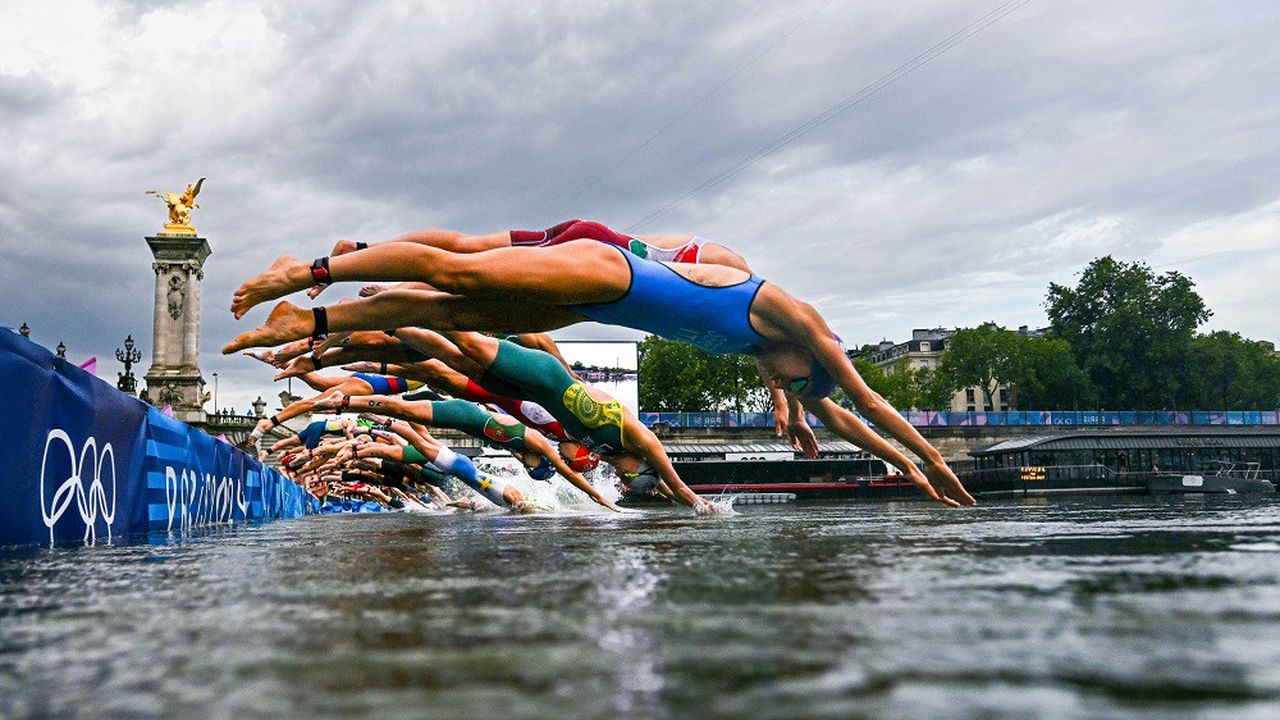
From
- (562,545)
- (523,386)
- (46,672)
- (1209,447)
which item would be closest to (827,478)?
(1209,447)

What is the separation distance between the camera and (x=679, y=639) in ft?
5.04

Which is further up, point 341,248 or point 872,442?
point 341,248

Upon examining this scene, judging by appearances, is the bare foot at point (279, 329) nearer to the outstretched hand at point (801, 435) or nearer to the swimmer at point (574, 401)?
the swimmer at point (574, 401)

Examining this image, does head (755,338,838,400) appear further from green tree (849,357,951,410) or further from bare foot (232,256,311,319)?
green tree (849,357,951,410)

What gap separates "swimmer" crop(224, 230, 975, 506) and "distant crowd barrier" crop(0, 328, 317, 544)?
126cm

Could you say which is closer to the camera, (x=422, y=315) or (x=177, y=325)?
(x=422, y=315)

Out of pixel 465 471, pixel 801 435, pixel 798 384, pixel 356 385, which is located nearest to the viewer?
pixel 798 384

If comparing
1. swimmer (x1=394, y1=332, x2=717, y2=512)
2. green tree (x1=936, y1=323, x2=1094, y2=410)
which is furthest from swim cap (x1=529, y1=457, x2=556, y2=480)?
green tree (x1=936, y1=323, x2=1094, y2=410)

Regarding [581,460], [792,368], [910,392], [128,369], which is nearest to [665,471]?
[792,368]

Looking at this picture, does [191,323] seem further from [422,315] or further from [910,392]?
[910,392]

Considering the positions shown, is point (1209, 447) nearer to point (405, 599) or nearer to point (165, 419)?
point (165, 419)

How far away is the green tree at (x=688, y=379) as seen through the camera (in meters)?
79.6

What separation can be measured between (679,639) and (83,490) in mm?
6709

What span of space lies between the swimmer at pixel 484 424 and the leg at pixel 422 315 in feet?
25.2
